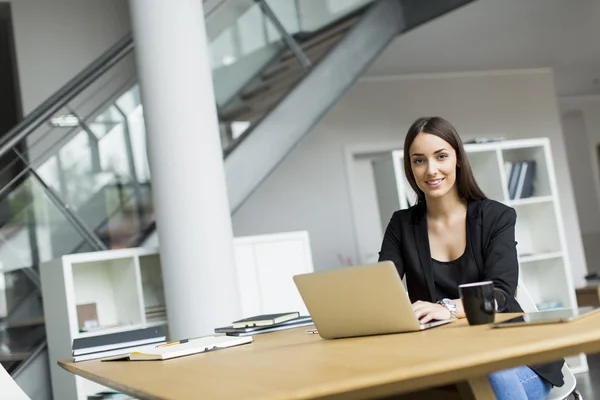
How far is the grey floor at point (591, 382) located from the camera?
4.79 m

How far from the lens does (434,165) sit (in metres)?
2.51

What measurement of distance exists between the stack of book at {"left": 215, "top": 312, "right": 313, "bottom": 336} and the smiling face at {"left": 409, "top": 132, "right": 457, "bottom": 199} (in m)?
0.57

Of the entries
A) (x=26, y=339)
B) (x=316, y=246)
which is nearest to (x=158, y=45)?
(x=26, y=339)

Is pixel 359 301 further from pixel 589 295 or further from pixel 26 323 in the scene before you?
pixel 589 295

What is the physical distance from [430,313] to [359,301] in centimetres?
22

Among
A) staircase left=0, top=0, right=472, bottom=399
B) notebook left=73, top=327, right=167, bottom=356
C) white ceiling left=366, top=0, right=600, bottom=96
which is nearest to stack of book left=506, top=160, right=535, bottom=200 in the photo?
staircase left=0, top=0, right=472, bottom=399

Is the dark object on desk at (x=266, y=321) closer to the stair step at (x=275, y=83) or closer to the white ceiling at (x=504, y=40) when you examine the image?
the stair step at (x=275, y=83)

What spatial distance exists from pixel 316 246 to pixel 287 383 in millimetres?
6397

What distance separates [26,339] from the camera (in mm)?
4645

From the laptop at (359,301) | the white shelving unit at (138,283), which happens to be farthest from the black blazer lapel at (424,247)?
the white shelving unit at (138,283)

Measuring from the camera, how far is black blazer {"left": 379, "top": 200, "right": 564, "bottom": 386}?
2361 millimetres

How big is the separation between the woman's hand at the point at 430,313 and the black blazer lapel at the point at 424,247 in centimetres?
45

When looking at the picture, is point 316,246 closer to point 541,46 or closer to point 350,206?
point 350,206

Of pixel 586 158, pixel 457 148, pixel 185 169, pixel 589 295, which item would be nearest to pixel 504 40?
pixel 589 295
